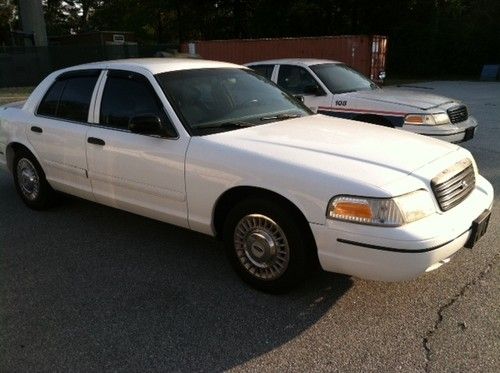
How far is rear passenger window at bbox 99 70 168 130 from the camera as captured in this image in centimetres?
424

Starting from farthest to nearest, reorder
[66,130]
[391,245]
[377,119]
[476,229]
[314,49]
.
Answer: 1. [314,49]
2. [377,119]
3. [66,130]
4. [476,229]
5. [391,245]

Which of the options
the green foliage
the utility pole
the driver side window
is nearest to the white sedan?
the driver side window

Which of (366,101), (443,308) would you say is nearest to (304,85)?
(366,101)

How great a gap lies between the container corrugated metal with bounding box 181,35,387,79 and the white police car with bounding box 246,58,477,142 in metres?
9.85

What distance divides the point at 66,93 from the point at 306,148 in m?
2.77

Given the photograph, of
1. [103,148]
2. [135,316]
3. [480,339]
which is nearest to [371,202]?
[480,339]

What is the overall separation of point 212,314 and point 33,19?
96.4 ft

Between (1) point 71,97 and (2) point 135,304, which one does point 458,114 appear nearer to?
(1) point 71,97

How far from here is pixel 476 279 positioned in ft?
12.6

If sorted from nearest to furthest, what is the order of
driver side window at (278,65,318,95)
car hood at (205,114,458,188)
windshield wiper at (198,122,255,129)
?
1. car hood at (205,114,458,188)
2. windshield wiper at (198,122,255,129)
3. driver side window at (278,65,318,95)

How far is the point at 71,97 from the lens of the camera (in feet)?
16.5

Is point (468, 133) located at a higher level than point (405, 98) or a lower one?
lower

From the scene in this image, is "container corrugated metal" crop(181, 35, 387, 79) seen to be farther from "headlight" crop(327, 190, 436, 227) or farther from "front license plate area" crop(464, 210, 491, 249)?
"headlight" crop(327, 190, 436, 227)

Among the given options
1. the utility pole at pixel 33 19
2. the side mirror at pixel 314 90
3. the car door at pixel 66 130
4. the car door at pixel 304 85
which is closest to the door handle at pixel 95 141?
the car door at pixel 66 130
